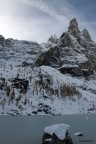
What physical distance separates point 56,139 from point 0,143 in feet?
48.9

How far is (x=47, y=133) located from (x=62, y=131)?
4.46m

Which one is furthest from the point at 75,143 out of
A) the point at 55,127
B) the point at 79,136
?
the point at 79,136

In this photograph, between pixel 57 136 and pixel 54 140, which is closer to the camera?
pixel 54 140

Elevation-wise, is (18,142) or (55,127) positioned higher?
Answer: (55,127)

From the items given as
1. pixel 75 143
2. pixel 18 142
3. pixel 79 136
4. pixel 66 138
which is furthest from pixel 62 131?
pixel 79 136

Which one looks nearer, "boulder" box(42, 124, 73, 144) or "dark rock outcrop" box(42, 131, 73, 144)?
"dark rock outcrop" box(42, 131, 73, 144)

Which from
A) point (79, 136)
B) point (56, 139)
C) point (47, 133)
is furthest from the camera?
point (79, 136)

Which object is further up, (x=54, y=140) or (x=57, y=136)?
(x=57, y=136)

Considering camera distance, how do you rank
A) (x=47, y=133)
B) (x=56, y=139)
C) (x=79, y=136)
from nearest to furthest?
(x=56, y=139)
(x=47, y=133)
(x=79, y=136)

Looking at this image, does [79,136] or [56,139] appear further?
[79,136]

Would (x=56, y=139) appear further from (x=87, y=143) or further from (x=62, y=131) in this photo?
(x=87, y=143)

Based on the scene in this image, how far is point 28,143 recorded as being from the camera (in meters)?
75.7

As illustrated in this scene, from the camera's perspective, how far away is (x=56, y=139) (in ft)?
227

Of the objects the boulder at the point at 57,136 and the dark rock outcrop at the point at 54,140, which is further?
the boulder at the point at 57,136
